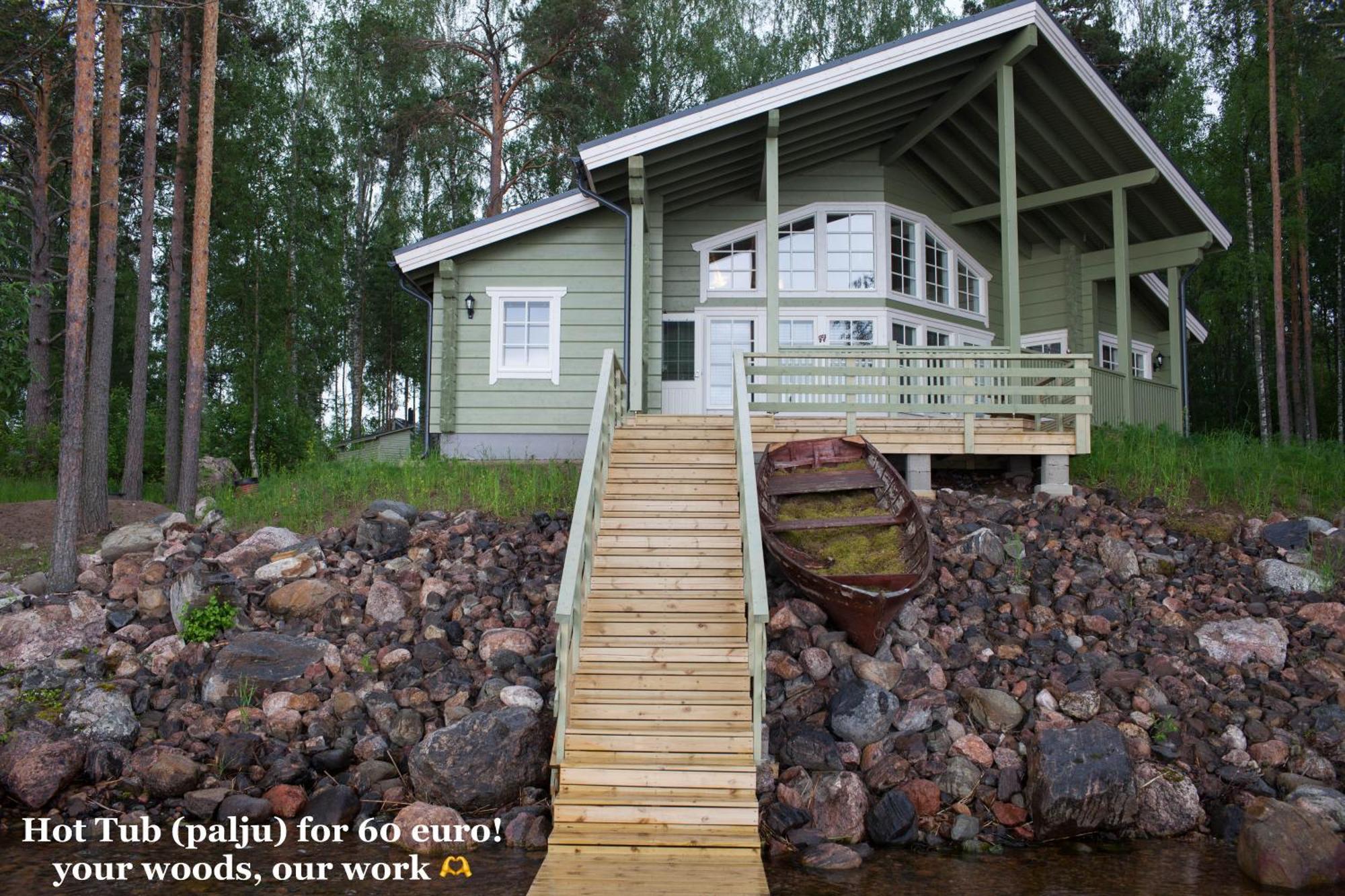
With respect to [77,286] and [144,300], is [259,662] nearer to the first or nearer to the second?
[77,286]

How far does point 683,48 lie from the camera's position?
25062mm

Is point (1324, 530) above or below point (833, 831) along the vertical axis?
above

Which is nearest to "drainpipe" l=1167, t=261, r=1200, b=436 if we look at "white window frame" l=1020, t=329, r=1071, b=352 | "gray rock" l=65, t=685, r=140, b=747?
"white window frame" l=1020, t=329, r=1071, b=352

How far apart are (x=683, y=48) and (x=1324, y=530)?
20432 millimetres

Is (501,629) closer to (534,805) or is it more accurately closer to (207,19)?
(534,805)

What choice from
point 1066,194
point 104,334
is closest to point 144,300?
point 104,334

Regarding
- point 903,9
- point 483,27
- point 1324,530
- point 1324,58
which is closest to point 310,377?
A: point 483,27

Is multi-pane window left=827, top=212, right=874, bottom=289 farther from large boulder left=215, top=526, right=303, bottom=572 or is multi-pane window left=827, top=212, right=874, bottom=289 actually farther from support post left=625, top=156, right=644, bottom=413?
large boulder left=215, top=526, right=303, bottom=572

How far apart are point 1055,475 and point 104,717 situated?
368 inches

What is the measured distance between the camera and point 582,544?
6516 millimetres

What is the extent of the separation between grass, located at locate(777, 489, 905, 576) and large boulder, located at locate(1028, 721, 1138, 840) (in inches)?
71.3

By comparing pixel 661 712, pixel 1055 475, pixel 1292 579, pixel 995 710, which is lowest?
pixel 995 710

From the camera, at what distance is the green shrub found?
8250 millimetres

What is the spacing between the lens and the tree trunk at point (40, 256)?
1492 centimetres
